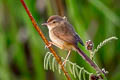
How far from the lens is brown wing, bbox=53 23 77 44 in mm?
2000

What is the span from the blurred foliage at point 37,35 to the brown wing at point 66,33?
98cm

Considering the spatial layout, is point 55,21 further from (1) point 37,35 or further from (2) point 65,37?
(1) point 37,35

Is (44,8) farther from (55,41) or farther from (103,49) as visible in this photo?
(55,41)

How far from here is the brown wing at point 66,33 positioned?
78.7 inches

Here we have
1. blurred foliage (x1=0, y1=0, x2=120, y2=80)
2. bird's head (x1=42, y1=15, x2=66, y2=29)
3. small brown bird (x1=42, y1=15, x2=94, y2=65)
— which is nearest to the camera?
small brown bird (x1=42, y1=15, x2=94, y2=65)

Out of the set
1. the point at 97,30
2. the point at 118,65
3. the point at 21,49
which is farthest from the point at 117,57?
the point at 21,49

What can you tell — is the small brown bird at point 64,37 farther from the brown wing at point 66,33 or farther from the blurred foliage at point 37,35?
the blurred foliage at point 37,35

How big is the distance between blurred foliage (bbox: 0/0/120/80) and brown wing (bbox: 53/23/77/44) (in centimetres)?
98

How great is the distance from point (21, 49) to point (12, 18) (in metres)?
0.28

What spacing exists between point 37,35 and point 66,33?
4.42 ft

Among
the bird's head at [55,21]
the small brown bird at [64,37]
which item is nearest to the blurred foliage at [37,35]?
the bird's head at [55,21]

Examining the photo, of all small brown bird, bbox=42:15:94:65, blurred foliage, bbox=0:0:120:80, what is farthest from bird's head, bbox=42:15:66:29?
blurred foliage, bbox=0:0:120:80

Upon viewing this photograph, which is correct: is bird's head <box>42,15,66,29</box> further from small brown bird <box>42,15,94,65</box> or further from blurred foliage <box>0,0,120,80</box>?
blurred foliage <box>0,0,120,80</box>

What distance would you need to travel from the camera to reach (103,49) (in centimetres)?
364
